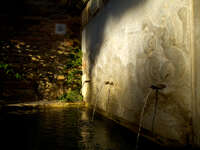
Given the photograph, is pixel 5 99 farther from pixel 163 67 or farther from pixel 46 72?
pixel 163 67

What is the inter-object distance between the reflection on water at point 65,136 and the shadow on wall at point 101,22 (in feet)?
6.12

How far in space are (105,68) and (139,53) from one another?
1.67 meters

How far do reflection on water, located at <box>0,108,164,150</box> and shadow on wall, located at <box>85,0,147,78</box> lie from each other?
187cm

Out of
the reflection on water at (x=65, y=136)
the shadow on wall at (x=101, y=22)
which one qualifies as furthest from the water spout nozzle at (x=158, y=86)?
the shadow on wall at (x=101, y=22)

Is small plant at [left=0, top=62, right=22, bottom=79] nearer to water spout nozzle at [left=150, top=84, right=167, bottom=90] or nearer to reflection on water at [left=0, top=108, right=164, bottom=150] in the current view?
reflection on water at [left=0, top=108, right=164, bottom=150]

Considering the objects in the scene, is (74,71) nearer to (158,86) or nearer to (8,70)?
(8,70)

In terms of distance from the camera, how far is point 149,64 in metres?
2.69

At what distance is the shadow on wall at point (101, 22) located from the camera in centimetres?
349

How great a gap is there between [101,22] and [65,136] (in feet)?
10.0

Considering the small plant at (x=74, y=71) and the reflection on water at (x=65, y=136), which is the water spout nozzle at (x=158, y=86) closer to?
the reflection on water at (x=65, y=136)

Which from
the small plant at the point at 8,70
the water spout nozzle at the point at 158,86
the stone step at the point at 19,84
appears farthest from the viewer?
the stone step at the point at 19,84

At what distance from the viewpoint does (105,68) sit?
4.59m

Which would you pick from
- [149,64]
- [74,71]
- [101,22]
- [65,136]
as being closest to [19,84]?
[74,71]

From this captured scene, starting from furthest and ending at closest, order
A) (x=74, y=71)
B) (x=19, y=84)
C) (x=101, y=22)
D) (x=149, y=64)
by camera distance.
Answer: (x=74, y=71) < (x=19, y=84) < (x=101, y=22) < (x=149, y=64)
